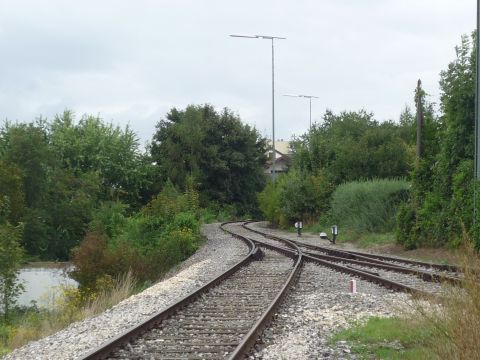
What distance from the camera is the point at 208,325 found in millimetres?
10812

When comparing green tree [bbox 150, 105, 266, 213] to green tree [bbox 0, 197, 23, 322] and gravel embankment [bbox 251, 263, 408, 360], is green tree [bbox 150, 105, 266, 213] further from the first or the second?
gravel embankment [bbox 251, 263, 408, 360]

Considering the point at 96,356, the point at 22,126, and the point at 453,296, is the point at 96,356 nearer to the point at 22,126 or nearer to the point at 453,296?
the point at 453,296

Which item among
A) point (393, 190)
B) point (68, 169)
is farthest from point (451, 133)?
point (68, 169)

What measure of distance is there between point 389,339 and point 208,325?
9.57ft

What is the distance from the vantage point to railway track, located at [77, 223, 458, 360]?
8.80 meters

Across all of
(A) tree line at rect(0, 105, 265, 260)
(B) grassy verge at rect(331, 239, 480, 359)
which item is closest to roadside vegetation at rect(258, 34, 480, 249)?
(B) grassy verge at rect(331, 239, 480, 359)

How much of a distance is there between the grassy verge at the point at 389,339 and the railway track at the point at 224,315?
69 cm

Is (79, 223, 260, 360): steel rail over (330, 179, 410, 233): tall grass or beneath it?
beneath

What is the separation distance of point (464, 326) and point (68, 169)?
174 feet

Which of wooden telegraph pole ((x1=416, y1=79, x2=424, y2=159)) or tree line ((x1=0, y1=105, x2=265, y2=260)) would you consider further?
tree line ((x1=0, y1=105, x2=265, y2=260))

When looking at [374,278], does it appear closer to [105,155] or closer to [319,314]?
[319,314]

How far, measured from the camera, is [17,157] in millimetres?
49219

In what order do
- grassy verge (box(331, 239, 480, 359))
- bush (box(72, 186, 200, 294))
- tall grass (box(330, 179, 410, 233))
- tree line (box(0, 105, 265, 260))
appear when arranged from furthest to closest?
tree line (box(0, 105, 265, 260)) → tall grass (box(330, 179, 410, 233)) → bush (box(72, 186, 200, 294)) → grassy verge (box(331, 239, 480, 359))

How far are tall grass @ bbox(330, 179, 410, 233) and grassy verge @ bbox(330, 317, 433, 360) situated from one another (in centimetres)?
2712
